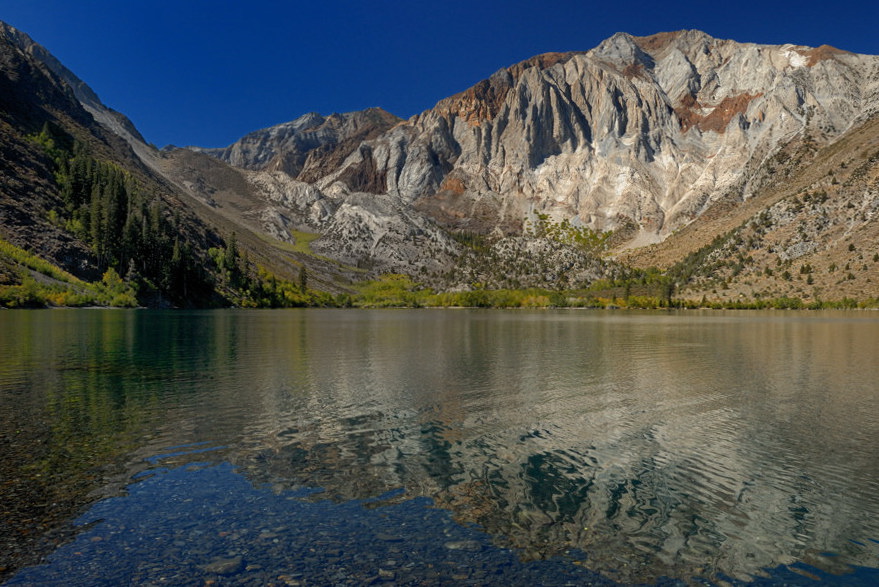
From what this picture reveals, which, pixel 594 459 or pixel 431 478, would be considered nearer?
pixel 431 478

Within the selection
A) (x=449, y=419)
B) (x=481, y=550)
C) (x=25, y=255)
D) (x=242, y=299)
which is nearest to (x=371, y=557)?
(x=481, y=550)

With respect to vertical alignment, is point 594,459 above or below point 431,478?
below

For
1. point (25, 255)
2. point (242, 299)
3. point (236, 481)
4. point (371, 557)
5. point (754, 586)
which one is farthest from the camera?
point (242, 299)

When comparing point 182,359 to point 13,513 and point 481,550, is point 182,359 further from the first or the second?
point 481,550

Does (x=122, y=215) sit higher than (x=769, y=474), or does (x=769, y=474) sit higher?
(x=122, y=215)

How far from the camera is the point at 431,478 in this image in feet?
54.9

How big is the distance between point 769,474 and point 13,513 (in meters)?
21.7

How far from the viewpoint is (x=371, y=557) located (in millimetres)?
11484

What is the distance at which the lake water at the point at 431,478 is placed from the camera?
37.3 feet

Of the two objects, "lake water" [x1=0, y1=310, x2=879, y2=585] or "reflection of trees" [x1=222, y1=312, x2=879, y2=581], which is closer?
"lake water" [x1=0, y1=310, x2=879, y2=585]

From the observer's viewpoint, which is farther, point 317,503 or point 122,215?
point 122,215

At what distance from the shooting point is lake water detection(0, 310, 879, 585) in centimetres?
1136

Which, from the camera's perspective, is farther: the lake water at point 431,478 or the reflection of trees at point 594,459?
the reflection of trees at point 594,459

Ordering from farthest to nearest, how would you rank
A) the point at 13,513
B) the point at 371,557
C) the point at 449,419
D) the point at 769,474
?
the point at 449,419 < the point at 769,474 < the point at 13,513 < the point at 371,557
